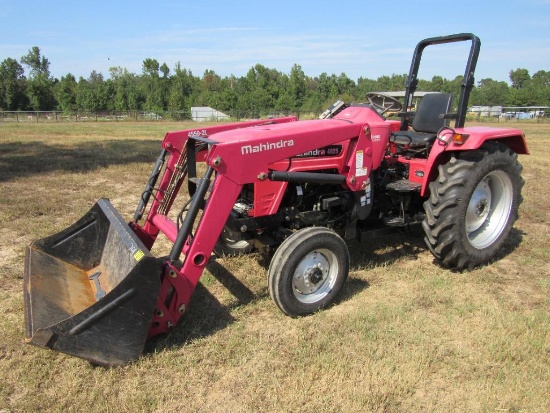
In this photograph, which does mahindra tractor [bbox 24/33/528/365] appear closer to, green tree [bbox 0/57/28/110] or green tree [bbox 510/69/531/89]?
green tree [bbox 0/57/28/110]

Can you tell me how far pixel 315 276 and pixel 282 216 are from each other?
1.84 ft

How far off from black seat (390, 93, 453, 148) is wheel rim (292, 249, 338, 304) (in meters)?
1.79

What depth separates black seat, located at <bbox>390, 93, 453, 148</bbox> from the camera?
14.8 feet

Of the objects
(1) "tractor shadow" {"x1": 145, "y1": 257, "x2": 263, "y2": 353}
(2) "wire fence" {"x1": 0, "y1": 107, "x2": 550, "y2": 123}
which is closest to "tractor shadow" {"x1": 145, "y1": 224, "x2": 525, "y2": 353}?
(1) "tractor shadow" {"x1": 145, "y1": 257, "x2": 263, "y2": 353}

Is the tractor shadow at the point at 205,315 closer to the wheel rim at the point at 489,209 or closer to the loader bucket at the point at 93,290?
the loader bucket at the point at 93,290

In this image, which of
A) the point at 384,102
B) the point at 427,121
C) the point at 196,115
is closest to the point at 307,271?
the point at 427,121

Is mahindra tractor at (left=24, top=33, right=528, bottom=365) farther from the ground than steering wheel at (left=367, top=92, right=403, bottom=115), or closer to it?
closer to it

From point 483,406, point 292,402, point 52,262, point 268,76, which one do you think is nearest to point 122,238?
point 52,262

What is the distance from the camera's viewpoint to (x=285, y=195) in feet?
12.0

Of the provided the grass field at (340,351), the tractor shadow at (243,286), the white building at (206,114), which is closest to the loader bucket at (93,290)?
the grass field at (340,351)

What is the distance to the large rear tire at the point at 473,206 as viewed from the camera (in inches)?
154

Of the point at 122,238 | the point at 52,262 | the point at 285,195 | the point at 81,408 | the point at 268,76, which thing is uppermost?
the point at 268,76

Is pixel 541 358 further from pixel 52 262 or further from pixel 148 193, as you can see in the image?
pixel 52 262

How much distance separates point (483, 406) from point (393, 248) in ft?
8.25
